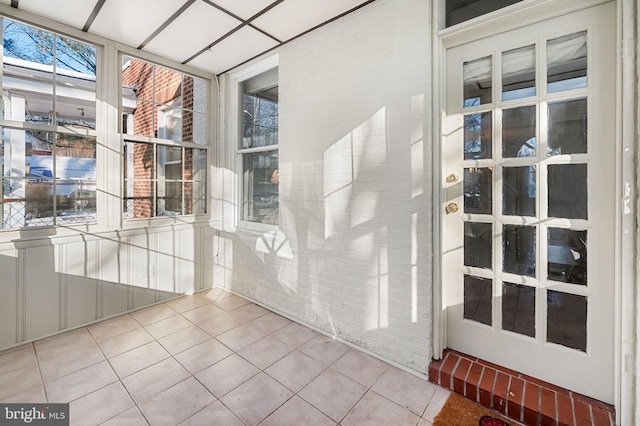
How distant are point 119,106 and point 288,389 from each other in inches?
124

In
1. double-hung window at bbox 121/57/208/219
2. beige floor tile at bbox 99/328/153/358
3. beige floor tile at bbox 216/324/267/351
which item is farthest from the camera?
double-hung window at bbox 121/57/208/219

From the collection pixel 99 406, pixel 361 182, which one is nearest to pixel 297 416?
pixel 99 406

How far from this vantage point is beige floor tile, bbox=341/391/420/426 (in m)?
1.67

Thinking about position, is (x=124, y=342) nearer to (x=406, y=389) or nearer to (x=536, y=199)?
(x=406, y=389)

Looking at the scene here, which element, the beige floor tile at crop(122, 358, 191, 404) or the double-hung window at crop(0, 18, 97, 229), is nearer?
the beige floor tile at crop(122, 358, 191, 404)

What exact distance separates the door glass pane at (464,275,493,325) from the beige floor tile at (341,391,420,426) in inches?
31.8

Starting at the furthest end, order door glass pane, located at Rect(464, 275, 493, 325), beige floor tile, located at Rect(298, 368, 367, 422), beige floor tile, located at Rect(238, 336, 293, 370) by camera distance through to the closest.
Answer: beige floor tile, located at Rect(238, 336, 293, 370), door glass pane, located at Rect(464, 275, 493, 325), beige floor tile, located at Rect(298, 368, 367, 422)

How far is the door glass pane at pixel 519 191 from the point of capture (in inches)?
71.8

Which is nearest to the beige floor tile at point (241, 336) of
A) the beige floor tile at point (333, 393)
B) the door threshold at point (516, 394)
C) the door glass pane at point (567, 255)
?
the beige floor tile at point (333, 393)

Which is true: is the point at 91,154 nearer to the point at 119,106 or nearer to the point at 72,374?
the point at 119,106

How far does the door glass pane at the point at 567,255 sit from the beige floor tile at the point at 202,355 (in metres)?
2.43

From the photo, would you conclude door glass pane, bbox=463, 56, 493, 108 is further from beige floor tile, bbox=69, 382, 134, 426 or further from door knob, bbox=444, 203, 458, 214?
beige floor tile, bbox=69, 382, 134, 426

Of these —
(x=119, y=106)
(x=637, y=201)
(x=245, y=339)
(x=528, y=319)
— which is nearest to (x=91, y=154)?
(x=119, y=106)

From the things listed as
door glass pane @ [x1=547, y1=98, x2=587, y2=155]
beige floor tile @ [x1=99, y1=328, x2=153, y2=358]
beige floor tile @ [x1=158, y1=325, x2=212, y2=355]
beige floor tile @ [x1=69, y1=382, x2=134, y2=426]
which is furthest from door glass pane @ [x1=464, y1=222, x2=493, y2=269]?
beige floor tile @ [x1=99, y1=328, x2=153, y2=358]
